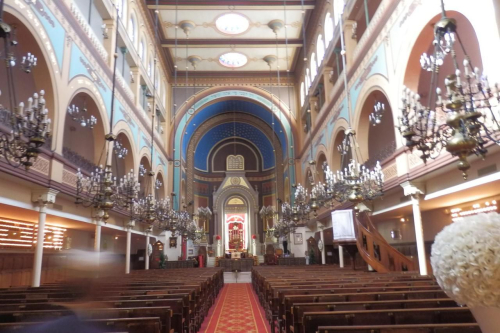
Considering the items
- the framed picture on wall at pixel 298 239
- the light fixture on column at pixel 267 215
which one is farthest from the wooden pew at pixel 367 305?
the light fixture on column at pixel 267 215

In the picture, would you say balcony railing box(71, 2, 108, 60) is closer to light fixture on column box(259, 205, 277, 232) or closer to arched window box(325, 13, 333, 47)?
arched window box(325, 13, 333, 47)

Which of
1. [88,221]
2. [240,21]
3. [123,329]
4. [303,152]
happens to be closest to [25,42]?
[88,221]

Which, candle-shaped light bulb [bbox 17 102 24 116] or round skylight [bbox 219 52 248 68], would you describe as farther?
round skylight [bbox 219 52 248 68]

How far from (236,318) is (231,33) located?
55.7 ft

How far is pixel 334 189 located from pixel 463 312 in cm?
655

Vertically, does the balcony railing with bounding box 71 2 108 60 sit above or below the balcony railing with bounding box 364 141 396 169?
above

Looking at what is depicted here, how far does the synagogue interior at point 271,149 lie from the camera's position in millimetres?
3992

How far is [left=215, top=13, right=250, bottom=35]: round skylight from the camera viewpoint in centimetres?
1983

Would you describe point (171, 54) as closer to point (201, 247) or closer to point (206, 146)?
point (206, 146)

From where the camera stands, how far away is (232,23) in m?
20.5

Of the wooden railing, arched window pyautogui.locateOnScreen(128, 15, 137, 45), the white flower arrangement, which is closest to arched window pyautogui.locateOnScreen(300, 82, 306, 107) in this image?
arched window pyautogui.locateOnScreen(128, 15, 137, 45)

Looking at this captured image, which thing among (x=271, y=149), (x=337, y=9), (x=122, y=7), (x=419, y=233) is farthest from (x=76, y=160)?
(x=271, y=149)

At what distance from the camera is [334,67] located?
1814cm

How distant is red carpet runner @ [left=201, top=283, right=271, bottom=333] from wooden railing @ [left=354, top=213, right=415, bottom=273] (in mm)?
3699
